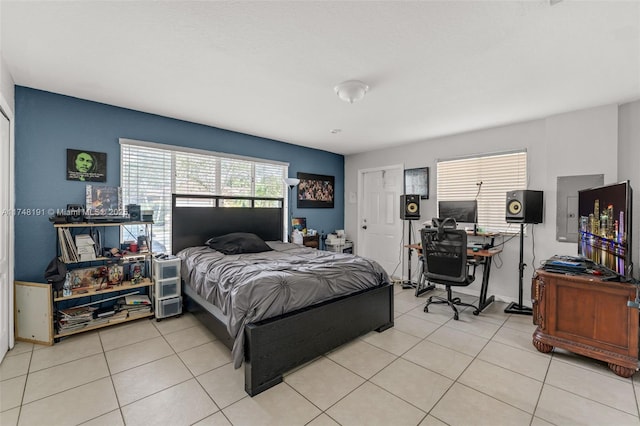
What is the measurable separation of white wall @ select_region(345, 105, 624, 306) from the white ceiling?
0.27 m

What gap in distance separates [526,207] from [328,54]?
9.60ft

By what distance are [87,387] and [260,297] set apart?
1352 millimetres

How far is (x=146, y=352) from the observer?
2.47m

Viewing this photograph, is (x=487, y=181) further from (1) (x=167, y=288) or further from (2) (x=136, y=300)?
(2) (x=136, y=300)

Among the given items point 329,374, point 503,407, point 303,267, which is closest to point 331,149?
point 303,267

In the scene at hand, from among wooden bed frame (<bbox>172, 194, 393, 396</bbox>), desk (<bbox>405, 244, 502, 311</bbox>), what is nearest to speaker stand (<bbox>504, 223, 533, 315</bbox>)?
desk (<bbox>405, 244, 502, 311</bbox>)

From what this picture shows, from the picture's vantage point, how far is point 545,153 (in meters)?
3.52

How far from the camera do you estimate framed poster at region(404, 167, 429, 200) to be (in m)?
4.66

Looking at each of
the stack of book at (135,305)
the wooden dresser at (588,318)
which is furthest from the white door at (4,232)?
the wooden dresser at (588,318)

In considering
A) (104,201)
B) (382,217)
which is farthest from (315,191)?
(104,201)

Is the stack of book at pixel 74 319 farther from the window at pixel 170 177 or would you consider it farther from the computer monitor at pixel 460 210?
the computer monitor at pixel 460 210

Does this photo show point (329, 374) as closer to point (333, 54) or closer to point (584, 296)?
point (584, 296)

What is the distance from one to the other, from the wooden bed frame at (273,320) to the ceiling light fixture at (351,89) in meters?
1.88

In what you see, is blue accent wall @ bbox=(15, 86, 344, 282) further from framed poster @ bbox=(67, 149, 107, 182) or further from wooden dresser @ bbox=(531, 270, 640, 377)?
wooden dresser @ bbox=(531, 270, 640, 377)
